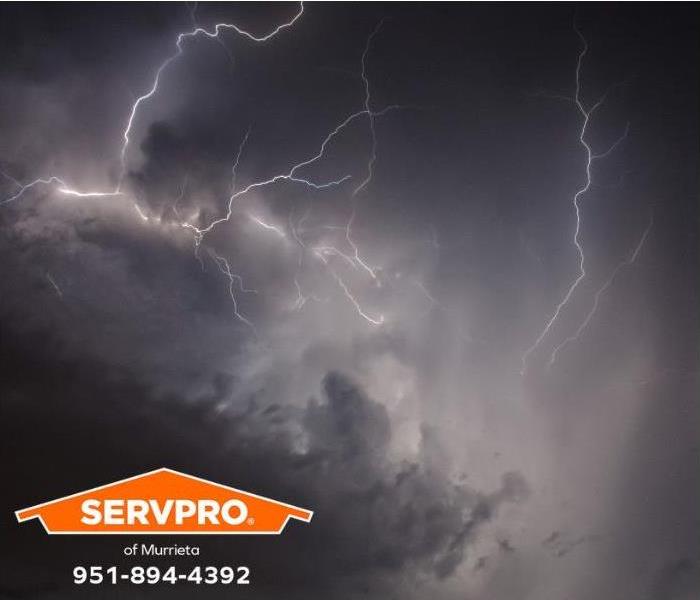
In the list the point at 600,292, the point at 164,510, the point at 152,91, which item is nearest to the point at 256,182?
the point at 152,91

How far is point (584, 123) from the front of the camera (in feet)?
13.3

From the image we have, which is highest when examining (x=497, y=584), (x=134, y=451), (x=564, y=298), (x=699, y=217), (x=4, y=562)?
(x=699, y=217)

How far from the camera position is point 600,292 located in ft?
13.1

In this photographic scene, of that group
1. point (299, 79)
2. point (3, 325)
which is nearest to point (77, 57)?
point (299, 79)

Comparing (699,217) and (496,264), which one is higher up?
(699,217)

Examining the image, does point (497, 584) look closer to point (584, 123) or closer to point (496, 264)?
point (496, 264)

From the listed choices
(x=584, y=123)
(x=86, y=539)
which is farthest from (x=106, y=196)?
(x=584, y=123)

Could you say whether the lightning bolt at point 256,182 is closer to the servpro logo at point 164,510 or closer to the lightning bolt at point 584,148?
the servpro logo at point 164,510

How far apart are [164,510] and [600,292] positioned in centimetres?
328

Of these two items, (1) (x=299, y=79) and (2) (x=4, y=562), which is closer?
(2) (x=4, y=562)

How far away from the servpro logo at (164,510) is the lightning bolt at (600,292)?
2.02 metres

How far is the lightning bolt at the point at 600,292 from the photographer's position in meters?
3.96

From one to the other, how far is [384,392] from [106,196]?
231 cm

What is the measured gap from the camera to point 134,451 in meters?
3.74
